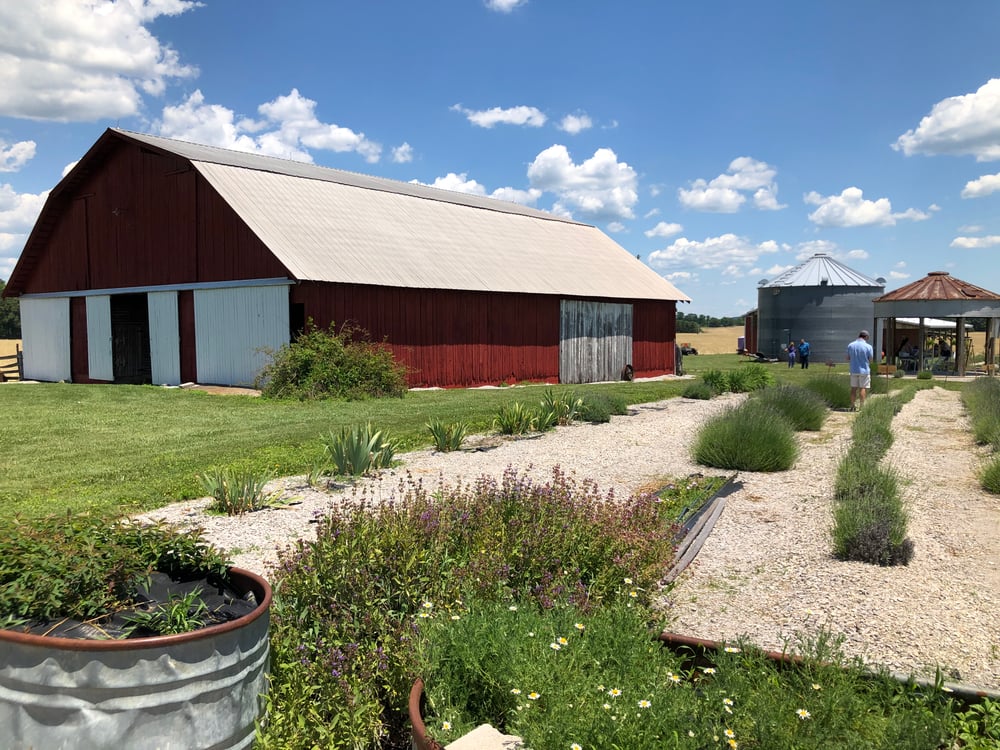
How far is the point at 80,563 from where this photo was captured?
3055mm

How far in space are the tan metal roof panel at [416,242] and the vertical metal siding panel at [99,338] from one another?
6.54 meters

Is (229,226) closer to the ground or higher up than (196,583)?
higher up

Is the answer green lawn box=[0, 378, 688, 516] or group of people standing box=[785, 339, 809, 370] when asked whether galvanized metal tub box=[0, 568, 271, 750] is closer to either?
green lawn box=[0, 378, 688, 516]

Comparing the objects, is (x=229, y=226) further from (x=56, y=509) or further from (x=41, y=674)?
(x=41, y=674)

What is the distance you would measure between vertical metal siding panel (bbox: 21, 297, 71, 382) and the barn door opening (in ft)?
7.77

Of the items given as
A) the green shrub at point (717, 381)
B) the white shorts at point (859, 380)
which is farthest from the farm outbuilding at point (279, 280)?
the white shorts at point (859, 380)

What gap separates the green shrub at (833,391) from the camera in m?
17.8

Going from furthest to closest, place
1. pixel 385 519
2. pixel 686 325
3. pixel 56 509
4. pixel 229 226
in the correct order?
pixel 686 325 → pixel 229 226 → pixel 56 509 → pixel 385 519

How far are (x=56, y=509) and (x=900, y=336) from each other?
46906 mm

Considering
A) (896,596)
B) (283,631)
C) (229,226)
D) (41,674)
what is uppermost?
(229,226)

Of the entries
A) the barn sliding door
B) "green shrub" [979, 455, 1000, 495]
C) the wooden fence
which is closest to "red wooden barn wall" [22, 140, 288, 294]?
the wooden fence

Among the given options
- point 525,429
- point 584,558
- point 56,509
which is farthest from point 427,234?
point 584,558

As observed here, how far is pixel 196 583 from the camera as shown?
3.46 metres

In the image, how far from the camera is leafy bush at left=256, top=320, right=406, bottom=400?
711 inches
